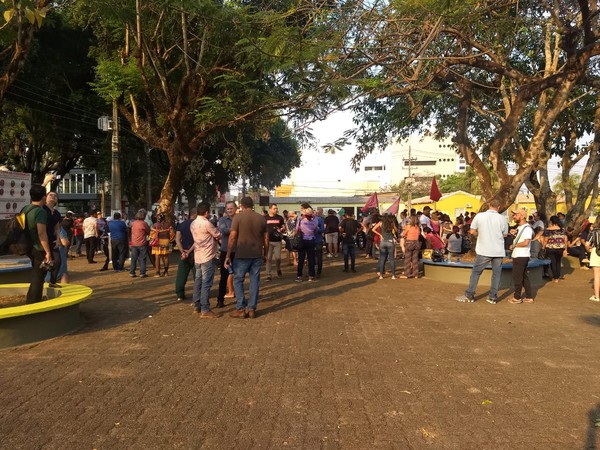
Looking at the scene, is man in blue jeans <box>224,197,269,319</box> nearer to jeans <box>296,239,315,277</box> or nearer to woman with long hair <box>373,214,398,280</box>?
jeans <box>296,239,315,277</box>

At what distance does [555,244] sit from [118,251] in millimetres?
10939

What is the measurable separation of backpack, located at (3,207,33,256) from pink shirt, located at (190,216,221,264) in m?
2.24

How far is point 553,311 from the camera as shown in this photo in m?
8.32

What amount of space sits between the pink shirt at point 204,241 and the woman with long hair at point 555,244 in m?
8.45

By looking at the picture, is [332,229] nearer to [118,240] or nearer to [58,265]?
[118,240]

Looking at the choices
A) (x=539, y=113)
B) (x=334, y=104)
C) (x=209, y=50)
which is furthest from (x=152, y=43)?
(x=539, y=113)

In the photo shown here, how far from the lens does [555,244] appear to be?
39.0 ft

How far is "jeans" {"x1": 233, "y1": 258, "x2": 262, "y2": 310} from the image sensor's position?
7.40 metres

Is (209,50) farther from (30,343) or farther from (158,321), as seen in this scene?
(30,343)

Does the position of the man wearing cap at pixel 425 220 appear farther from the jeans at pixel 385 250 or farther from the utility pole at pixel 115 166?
the utility pole at pixel 115 166

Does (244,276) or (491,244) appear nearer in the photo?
(244,276)

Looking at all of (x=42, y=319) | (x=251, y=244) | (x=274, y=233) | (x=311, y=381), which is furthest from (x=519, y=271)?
(x=42, y=319)

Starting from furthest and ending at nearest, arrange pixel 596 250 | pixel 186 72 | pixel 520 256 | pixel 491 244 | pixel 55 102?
pixel 55 102
pixel 186 72
pixel 520 256
pixel 596 250
pixel 491 244

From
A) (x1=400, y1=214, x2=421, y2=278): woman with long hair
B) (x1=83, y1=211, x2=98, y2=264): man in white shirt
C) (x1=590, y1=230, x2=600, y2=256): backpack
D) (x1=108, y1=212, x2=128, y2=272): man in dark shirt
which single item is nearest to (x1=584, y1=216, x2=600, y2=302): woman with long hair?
(x1=590, y1=230, x2=600, y2=256): backpack
